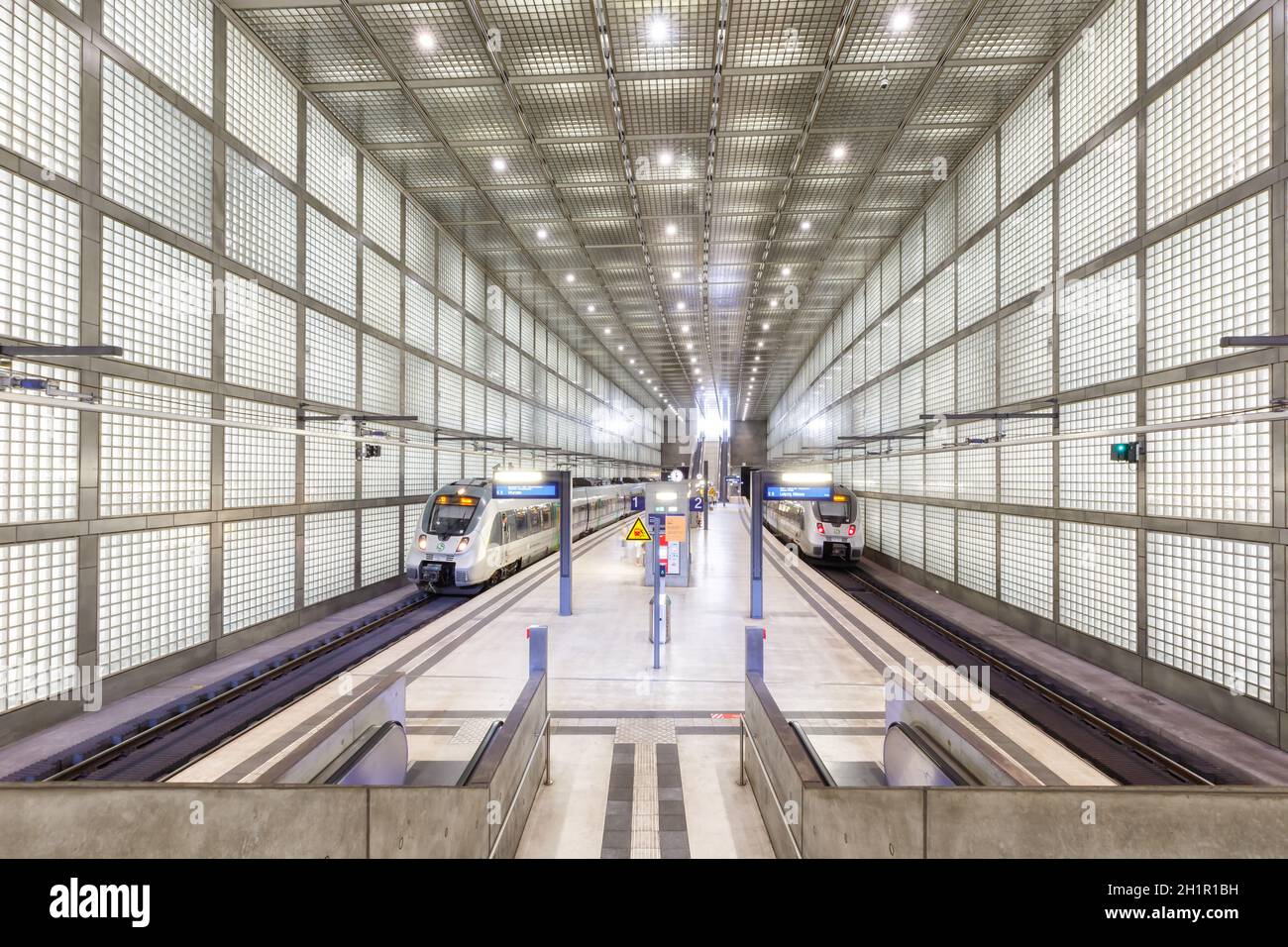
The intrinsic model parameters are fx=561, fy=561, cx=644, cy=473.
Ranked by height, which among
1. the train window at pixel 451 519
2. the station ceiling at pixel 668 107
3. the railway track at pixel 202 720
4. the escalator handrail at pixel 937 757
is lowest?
the railway track at pixel 202 720

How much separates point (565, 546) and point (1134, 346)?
1055 cm

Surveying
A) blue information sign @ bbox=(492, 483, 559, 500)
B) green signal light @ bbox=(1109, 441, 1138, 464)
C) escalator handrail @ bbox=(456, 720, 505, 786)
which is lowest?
escalator handrail @ bbox=(456, 720, 505, 786)

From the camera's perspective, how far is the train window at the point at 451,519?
13727mm

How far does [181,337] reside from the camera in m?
8.89

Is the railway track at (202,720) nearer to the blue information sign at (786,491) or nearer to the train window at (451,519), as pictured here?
the train window at (451,519)

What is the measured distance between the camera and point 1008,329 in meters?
12.4

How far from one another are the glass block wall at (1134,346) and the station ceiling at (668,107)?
1.92 m

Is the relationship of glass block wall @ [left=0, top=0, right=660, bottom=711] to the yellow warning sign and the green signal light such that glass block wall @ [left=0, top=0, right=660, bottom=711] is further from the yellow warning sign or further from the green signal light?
the green signal light

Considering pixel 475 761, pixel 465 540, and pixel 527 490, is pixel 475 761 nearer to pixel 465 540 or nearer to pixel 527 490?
pixel 527 490

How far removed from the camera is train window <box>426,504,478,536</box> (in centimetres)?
1373

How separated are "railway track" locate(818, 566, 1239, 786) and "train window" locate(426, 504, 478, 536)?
1021 centimetres

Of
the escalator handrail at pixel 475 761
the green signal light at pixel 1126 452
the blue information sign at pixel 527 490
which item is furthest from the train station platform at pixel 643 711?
the green signal light at pixel 1126 452

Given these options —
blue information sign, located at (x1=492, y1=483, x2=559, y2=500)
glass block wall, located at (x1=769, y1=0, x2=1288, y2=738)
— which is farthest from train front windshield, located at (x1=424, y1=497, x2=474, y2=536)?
glass block wall, located at (x1=769, y1=0, x2=1288, y2=738)

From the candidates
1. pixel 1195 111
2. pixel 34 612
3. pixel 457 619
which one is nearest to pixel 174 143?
pixel 34 612
